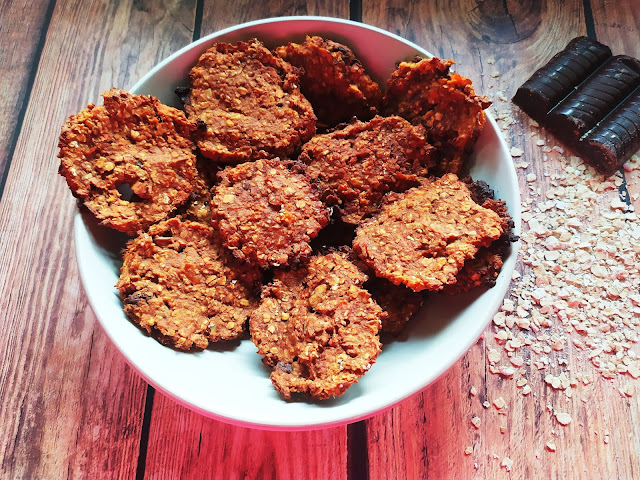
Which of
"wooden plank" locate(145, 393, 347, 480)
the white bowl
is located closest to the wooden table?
"wooden plank" locate(145, 393, 347, 480)

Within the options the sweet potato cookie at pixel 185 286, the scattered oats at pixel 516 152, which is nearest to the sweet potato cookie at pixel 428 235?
the sweet potato cookie at pixel 185 286

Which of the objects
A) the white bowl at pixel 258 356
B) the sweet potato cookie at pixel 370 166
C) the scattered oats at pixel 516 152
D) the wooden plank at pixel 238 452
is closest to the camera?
the white bowl at pixel 258 356

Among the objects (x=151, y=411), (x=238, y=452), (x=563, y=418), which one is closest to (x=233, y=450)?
(x=238, y=452)

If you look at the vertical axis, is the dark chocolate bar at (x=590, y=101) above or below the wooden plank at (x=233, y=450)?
above

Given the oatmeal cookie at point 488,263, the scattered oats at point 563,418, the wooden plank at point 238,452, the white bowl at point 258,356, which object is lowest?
the wooden plank at point 238,452

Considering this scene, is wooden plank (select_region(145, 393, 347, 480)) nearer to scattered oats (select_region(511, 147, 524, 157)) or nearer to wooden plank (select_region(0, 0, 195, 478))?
wooden plank (select_region(0, 0, 195, 478))

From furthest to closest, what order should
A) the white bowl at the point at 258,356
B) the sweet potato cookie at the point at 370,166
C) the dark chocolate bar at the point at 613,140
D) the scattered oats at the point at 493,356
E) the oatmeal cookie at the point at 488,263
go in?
1. the dark chocolate bar at the point at 613,140
2. the scattered oats at the point at 493,356
3. the sweet potato cookie at the point at 370,166
4. the oatmeal cookie at the point at 488,263
5. the white bowl at the point at 258,356

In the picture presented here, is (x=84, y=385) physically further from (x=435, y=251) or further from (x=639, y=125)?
(x=639, y=125)

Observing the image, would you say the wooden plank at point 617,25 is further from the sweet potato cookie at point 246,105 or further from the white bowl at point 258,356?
the sweet potato cookie at point 246,105
